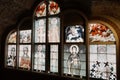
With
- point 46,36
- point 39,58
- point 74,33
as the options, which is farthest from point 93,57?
point 39,58

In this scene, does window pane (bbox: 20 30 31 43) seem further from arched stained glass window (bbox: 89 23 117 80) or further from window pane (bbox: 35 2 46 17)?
arched stained glass window (bbox: 89 23 117 80)

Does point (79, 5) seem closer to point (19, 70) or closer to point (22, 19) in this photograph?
point (22, 19)

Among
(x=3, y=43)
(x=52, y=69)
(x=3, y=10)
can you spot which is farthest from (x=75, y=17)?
(x=3, y=43)

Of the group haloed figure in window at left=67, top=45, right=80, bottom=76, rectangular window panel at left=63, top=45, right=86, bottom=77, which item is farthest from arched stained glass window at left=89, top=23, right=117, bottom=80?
haloed figure in window at left=67, top=45, right=80, bottom=76

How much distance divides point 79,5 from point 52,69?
1841 millimetres

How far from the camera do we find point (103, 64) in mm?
3926

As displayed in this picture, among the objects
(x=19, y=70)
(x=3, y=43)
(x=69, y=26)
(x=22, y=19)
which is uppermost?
(x=22, y=19)

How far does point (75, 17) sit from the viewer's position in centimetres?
436

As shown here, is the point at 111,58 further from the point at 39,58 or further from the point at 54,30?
the point at 39,58

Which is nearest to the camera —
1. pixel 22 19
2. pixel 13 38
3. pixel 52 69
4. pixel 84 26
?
pixel 84 26

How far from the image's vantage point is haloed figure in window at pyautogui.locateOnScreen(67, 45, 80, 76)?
435 centimetres

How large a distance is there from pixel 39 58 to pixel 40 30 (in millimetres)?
816

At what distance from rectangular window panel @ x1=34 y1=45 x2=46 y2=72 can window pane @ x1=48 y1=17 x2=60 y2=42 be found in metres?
0.43

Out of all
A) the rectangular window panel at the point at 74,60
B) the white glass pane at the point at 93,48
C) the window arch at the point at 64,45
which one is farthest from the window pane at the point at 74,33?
the white glass pane at the point at 93,48
